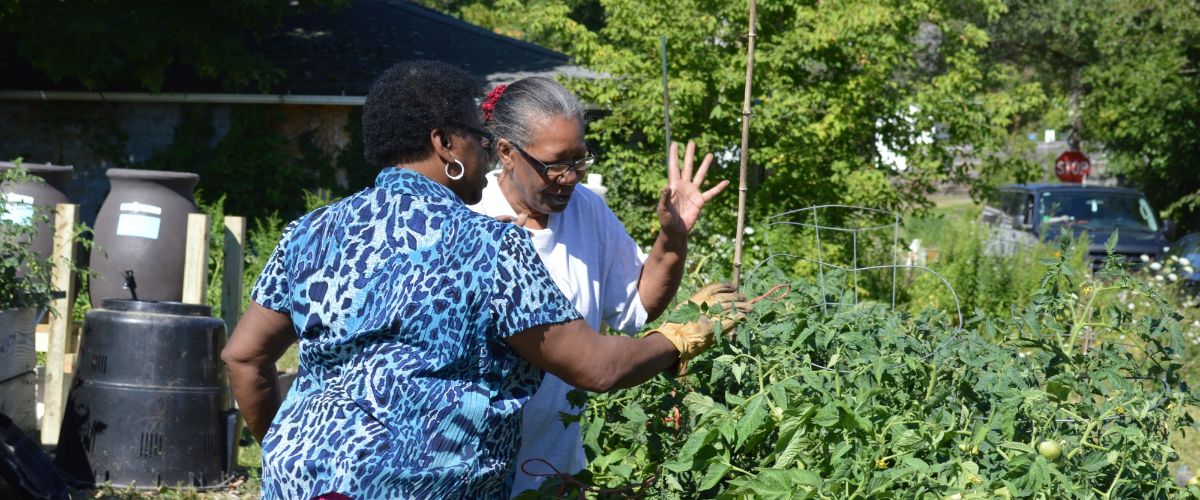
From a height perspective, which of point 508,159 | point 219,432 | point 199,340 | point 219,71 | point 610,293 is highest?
point 219,71

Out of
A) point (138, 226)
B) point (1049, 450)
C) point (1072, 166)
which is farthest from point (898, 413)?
point (1072, 166)

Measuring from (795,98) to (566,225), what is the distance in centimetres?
631

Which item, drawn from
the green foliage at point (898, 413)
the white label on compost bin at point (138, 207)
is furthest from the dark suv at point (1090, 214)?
the green foliage at point (898, 413)

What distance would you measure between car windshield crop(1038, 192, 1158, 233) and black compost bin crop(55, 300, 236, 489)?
10.7 metres

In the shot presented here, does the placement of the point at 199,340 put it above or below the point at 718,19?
below

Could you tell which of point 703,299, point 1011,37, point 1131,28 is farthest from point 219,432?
point 1011,37

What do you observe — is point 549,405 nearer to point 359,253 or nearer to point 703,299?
point 703,299

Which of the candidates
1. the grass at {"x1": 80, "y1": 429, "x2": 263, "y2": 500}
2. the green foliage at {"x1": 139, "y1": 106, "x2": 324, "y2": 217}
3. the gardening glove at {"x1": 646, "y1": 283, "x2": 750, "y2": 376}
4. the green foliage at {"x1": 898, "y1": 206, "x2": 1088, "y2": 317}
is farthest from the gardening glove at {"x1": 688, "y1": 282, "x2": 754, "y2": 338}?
the green foliage at {"x1": 139, "y1": 106, "x2": 324, "y2": 217}

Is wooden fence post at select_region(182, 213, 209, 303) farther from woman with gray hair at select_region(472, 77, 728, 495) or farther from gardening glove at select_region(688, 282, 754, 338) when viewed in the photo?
gardening glove at select_region(688, 282, 754, 338)

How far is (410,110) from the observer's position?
6.53 ft

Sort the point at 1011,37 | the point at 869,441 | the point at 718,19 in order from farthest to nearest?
the point at 1011,37 → the point at 718,19 → the point at 869,441

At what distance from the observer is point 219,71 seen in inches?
420

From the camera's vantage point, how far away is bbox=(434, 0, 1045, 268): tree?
8.62m

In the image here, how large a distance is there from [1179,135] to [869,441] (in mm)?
16196
